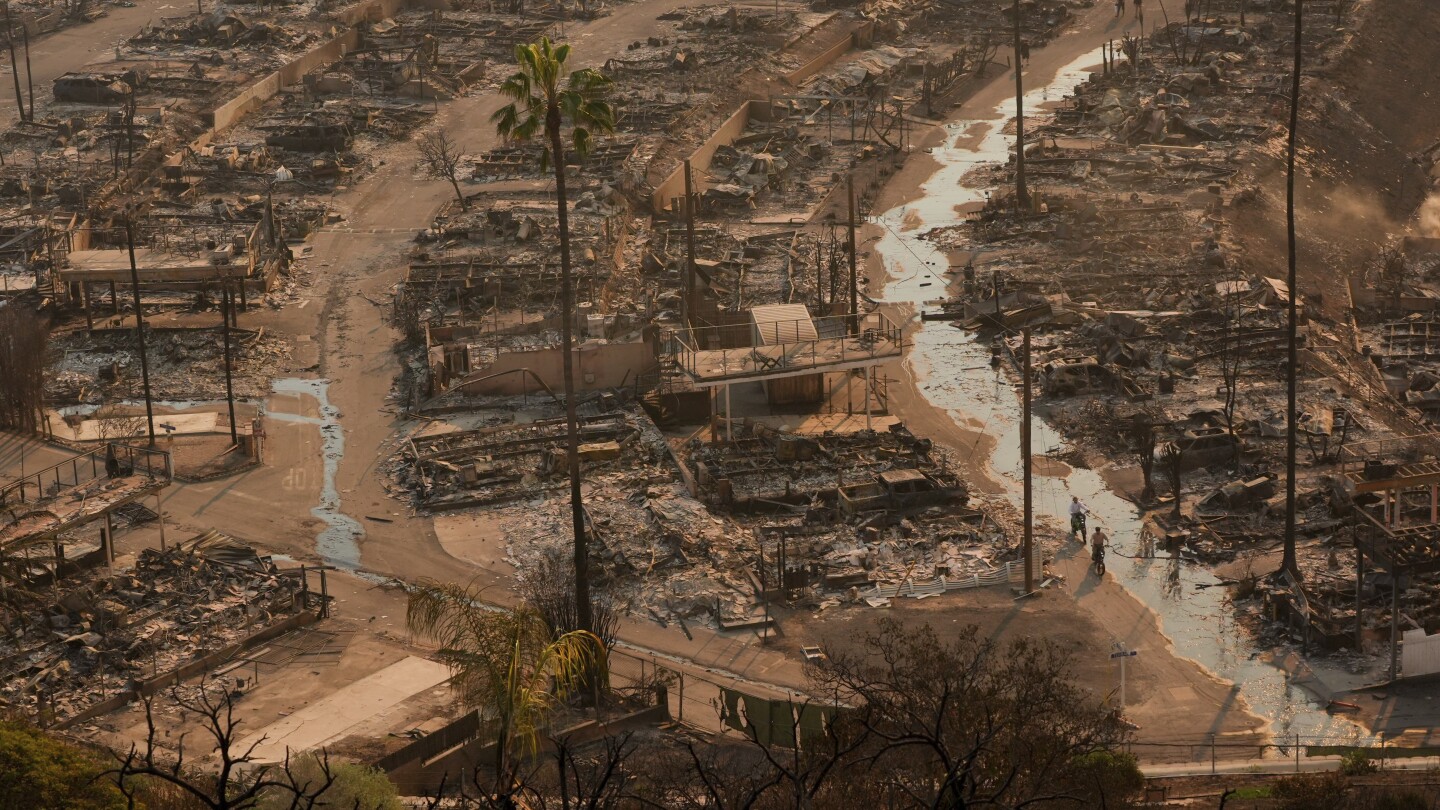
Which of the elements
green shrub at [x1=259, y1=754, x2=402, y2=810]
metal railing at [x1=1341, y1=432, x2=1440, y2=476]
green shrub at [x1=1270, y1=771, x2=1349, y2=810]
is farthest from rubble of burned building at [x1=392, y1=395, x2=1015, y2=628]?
green shrub at [x1=1270, y1=771, x2=1349, y2=810]

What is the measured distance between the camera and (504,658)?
116 feet

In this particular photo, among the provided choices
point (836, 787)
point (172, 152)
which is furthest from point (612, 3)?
point (836, 787)

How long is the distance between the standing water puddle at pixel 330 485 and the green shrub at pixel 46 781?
55.8 feet

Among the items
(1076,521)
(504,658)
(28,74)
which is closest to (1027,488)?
(1076,521)

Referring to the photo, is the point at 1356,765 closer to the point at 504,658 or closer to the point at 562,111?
the point at 504,658

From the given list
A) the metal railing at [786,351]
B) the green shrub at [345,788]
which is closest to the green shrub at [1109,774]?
the green shrub at [345,788]

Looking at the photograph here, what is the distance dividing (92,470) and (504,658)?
22.1 meters

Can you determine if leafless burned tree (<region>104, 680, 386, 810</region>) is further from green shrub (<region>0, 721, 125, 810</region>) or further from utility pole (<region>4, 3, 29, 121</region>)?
utility pole (<region>4, 3, 29, 121</region>)

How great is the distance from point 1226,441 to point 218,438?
86.5 feet

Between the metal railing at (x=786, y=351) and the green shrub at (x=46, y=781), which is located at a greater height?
the metal railing at (x=786, y=351)

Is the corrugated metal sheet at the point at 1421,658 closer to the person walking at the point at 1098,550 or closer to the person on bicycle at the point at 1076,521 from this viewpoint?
the person walking at the point at 1098,550

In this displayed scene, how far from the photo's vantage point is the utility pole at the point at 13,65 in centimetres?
8869

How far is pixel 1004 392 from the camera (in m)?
59.2

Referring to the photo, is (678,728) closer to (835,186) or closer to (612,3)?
(835,186)
